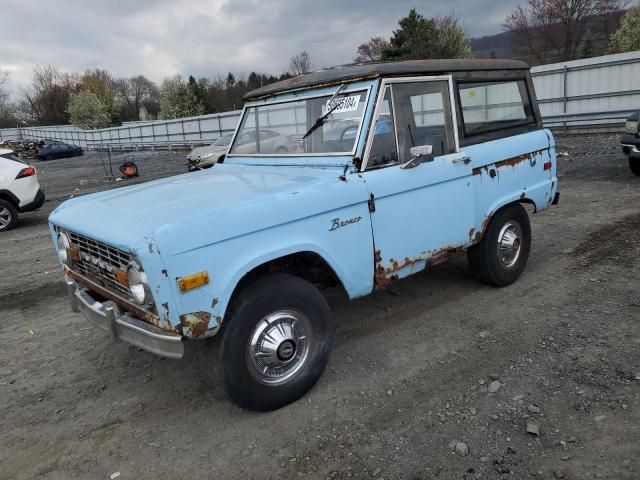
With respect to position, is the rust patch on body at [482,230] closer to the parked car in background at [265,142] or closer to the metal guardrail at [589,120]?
the parked car in background at [265,142]

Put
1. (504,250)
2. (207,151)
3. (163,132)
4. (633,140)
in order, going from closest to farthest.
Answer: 1. (504,250)
2. (633,140)
3. (207,151)
4. (163,132)

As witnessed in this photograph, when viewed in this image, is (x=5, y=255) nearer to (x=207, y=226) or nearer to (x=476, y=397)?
(x=207, y=226)

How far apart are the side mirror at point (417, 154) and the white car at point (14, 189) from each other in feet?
31.5

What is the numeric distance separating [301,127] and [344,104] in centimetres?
52

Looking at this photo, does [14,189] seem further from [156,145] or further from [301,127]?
[156,145]

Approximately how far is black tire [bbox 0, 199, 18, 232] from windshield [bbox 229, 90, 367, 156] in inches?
307

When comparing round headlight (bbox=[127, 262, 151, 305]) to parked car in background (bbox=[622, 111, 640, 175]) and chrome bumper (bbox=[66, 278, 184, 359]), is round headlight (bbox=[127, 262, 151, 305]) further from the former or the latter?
parked car in background (bbox=[622, 111, 640, 175])

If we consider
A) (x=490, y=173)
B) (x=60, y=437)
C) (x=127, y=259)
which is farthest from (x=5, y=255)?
(x=490, y=173)

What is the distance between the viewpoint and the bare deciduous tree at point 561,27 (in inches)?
1336

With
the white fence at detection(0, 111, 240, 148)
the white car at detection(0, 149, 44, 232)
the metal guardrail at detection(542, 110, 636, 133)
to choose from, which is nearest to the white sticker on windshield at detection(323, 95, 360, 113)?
the white car at detection(0, 149, 44, 232)

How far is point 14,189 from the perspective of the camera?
10.3 meters

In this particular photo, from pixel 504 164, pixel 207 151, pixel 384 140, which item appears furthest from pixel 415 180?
pixel 207 151

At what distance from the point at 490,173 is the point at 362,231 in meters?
1.58

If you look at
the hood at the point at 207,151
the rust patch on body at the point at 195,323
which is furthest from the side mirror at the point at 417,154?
the hood at the point at 207,151
